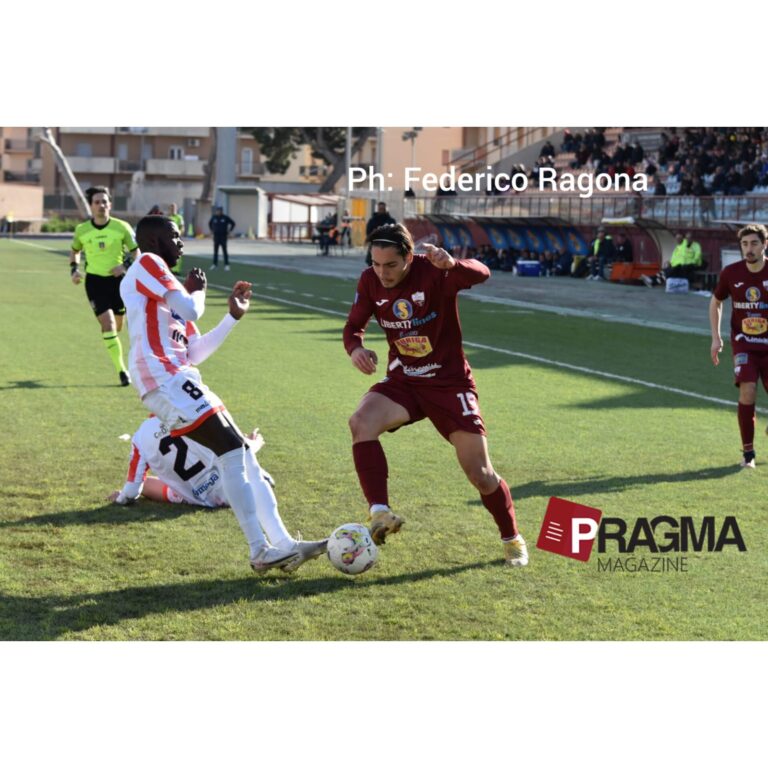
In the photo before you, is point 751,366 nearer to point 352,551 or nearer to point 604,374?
point 352,551

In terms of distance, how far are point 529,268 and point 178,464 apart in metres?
33.6

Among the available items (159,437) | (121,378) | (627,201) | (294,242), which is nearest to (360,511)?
(159,437)

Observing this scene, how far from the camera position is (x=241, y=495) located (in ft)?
22.9

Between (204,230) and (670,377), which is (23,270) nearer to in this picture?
(670,377)

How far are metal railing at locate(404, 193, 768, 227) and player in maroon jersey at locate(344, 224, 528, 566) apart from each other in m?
25.6

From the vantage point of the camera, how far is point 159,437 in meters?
8.62

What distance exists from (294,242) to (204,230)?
10632 millimetres

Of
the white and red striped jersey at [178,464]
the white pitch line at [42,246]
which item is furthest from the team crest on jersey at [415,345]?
the white pitch line at [42,246]

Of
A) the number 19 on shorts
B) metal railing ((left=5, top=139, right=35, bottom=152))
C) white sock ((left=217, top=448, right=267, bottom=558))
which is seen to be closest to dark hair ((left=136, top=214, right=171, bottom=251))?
white sock ((left=217, top=448, right=267, bottom=558))

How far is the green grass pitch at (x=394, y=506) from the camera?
6535mm

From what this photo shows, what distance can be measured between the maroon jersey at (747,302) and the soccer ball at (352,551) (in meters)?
5.02

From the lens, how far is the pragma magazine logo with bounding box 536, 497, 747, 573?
7785mm

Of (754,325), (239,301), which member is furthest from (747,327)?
(239,301)

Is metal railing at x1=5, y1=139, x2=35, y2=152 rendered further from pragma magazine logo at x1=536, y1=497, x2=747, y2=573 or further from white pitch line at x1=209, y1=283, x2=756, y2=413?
pragma magazine logo at x1=536, y1=497, x2=747, y2=573
